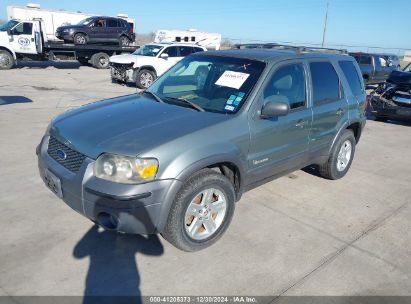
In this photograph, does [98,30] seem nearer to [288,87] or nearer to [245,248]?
[288,87]

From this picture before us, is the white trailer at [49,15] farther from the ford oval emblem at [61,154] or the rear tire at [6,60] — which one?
the ford oval emblem at [61,154]

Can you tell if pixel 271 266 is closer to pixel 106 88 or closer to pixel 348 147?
pixel 348 147

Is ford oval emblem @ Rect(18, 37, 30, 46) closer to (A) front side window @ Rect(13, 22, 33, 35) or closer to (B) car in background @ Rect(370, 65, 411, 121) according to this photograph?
(A) front side window @ Rect(13, 22, 33, 35)

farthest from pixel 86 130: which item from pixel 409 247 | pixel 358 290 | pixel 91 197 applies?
pixel 409 247

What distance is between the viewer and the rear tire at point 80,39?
20.0 meters

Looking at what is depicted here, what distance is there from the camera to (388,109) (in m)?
9.27

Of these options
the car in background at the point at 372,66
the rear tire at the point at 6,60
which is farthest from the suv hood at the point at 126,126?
the rear tire at the point at 6,60

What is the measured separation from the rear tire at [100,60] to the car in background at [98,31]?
0.76 meters

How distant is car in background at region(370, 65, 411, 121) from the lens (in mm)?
8992

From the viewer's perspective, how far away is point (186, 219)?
128 inches

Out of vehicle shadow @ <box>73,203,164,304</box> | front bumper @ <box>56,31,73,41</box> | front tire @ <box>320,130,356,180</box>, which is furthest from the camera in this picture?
front bumper @ <box>56,31,73,41</box>

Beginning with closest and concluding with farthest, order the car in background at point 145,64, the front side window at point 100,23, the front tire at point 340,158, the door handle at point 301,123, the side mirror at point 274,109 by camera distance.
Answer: the side mirror at point 274,109, the door handle at point 301,123, the front tire at point 340,158, the car in background at point 145,64, the front side window at point 100,23

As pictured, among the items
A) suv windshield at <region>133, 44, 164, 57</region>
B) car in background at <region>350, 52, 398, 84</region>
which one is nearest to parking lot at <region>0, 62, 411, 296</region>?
suv windshield at <region>133, 44, 164, 57</region>

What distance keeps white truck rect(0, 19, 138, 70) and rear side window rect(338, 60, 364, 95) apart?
16890 millimetres
